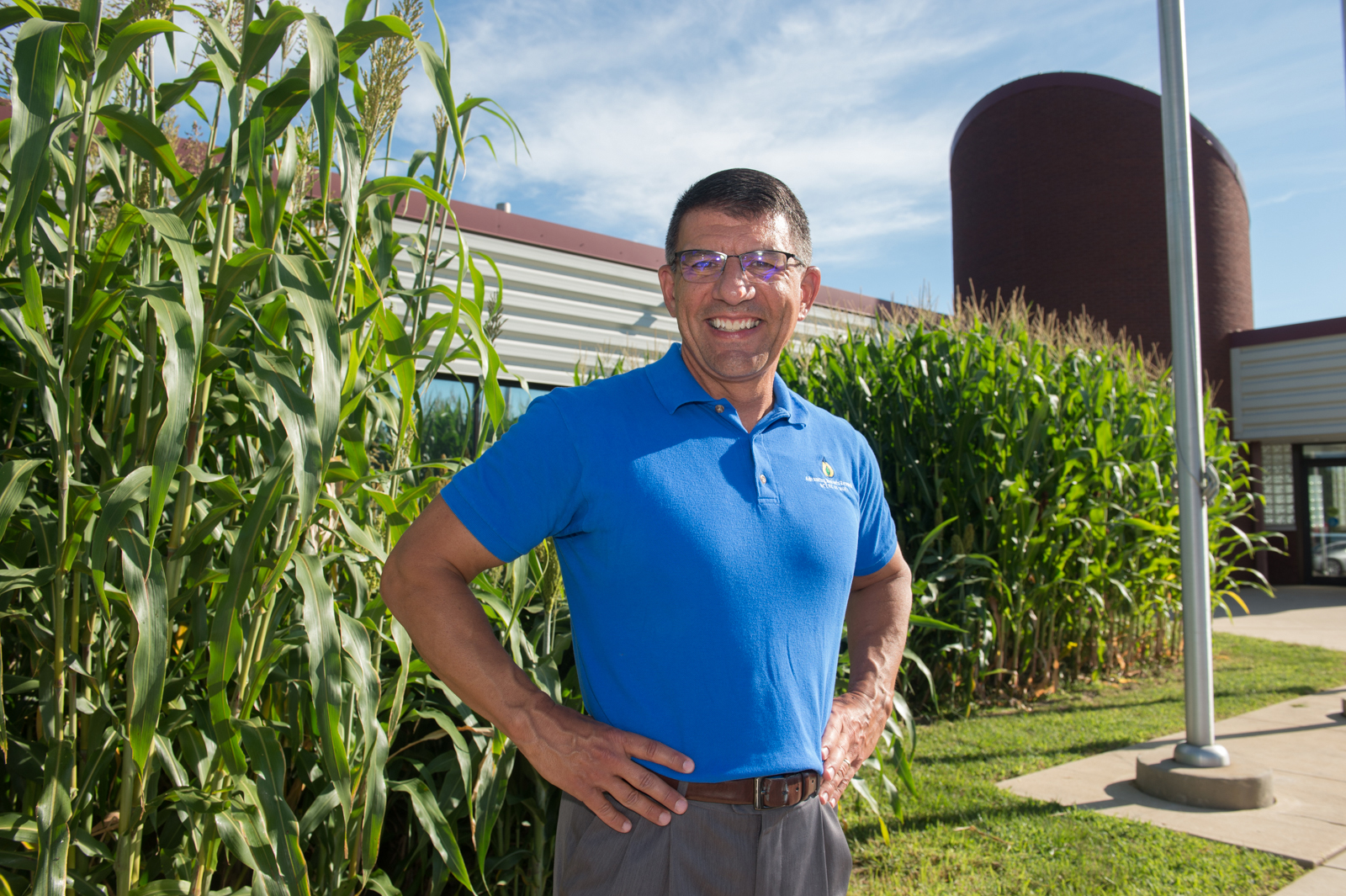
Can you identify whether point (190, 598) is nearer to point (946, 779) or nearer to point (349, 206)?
point (349, 206)

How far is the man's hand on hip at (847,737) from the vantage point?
1476 millimetres

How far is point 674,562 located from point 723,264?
0.56 m

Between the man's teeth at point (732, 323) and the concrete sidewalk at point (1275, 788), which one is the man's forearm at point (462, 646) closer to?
the man's teeth at point (732, 323)

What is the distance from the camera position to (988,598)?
511cm

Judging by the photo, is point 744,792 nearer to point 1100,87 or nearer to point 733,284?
point 733,284

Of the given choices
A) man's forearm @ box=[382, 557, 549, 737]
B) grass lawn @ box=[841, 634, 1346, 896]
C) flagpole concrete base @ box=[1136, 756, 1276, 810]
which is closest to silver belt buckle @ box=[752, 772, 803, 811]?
man's forearm @ box=[382, 557, 549, 737]

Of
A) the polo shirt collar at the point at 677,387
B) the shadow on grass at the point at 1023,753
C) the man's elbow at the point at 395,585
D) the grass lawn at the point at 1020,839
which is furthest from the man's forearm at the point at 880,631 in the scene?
the shadow on grass at the point at 1023,753

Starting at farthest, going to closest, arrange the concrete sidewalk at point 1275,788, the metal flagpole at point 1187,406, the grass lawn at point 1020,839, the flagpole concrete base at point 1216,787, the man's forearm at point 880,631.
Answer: the metal flagpole at point 1187,406 < the flagpole concrete base at point 1216,787 < the concrete sidewalk at point 1275,788 < the grass lawn at point 1020,839 < the man's forearm at point 880,631

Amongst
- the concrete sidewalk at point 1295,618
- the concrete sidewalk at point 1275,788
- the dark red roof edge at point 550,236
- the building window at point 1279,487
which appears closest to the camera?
the concrete sidewalk at point 1275,788

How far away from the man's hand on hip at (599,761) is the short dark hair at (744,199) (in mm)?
836

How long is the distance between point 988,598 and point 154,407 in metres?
4.72

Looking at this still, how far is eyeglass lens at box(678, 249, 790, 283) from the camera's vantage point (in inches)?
60.2

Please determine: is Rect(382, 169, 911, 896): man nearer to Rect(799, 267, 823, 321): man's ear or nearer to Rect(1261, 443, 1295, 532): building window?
Rect(799, 267, 823, 321): man's ear

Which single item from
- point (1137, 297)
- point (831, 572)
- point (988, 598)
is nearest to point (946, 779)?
point (988, 598)
